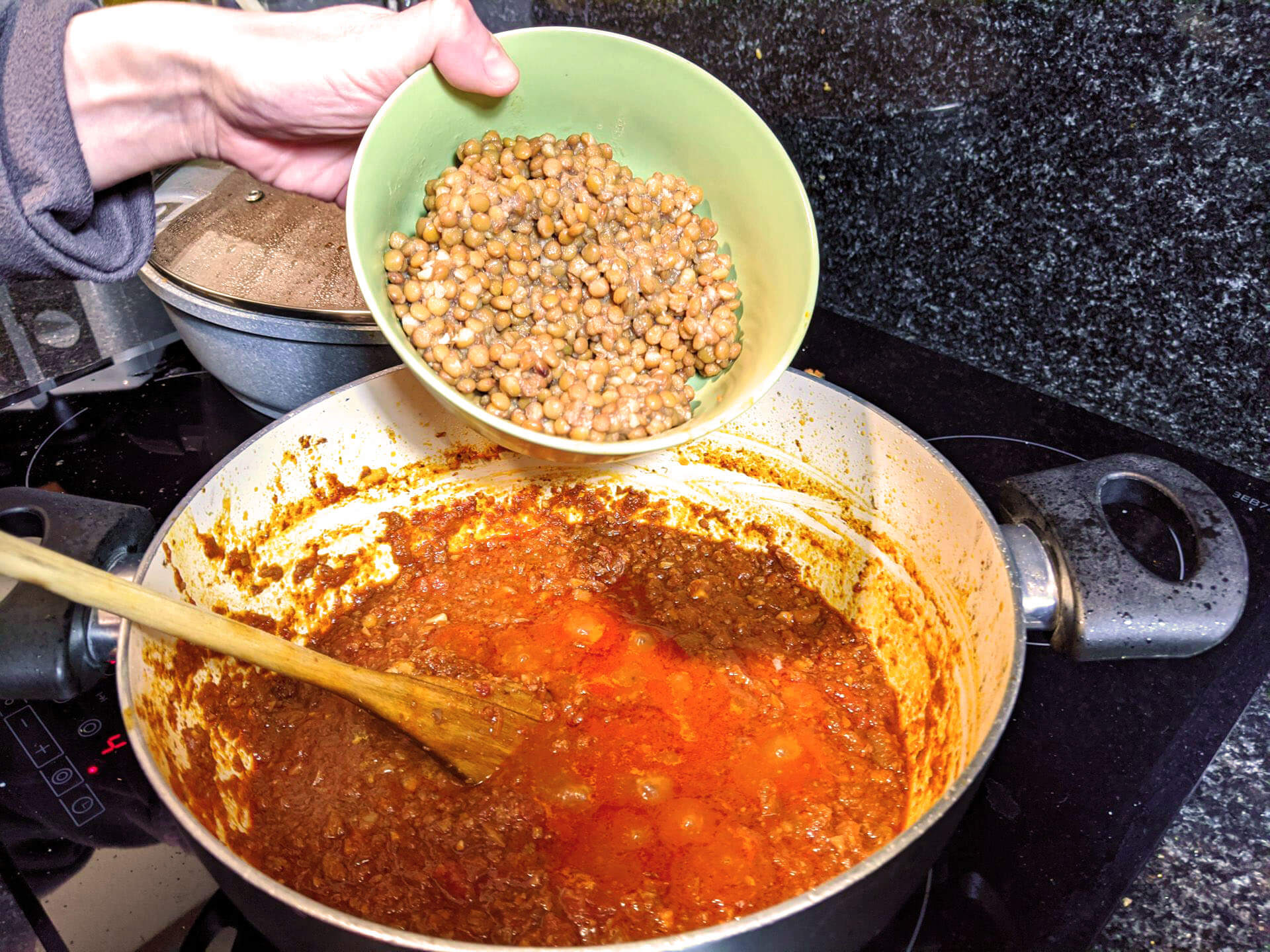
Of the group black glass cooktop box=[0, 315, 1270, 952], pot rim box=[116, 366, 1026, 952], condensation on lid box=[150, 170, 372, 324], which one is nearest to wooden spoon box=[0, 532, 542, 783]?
pot rim box=[116, 366, 1026, 952]

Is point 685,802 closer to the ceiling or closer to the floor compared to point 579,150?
closer to the floor

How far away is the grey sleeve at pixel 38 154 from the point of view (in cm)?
125

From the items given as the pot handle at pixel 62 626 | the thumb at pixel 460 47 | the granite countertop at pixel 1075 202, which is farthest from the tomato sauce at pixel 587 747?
the thumb at pixel 460 47

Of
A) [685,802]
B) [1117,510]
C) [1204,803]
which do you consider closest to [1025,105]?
[1117,510]

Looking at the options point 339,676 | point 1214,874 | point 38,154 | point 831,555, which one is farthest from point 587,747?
point 38,154

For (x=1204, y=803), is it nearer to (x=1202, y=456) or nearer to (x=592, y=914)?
(x=1202, y=456)

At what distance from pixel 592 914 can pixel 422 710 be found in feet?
1.23

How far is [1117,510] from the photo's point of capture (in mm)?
1658

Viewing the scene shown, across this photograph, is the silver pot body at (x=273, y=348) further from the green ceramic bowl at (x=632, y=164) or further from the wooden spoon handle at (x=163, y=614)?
the wooden spoon handle at (x=163, y=614)

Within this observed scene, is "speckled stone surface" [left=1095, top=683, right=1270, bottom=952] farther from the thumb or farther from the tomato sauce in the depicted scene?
the thumb

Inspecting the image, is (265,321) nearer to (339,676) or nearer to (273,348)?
(273,348)

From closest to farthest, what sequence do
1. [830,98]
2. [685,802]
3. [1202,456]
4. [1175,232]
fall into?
[685,802], [1175,232], [1202,456], [830,98]

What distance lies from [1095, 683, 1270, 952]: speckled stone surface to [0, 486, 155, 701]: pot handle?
1412 mm

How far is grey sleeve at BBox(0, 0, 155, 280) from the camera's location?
1.25 meters
